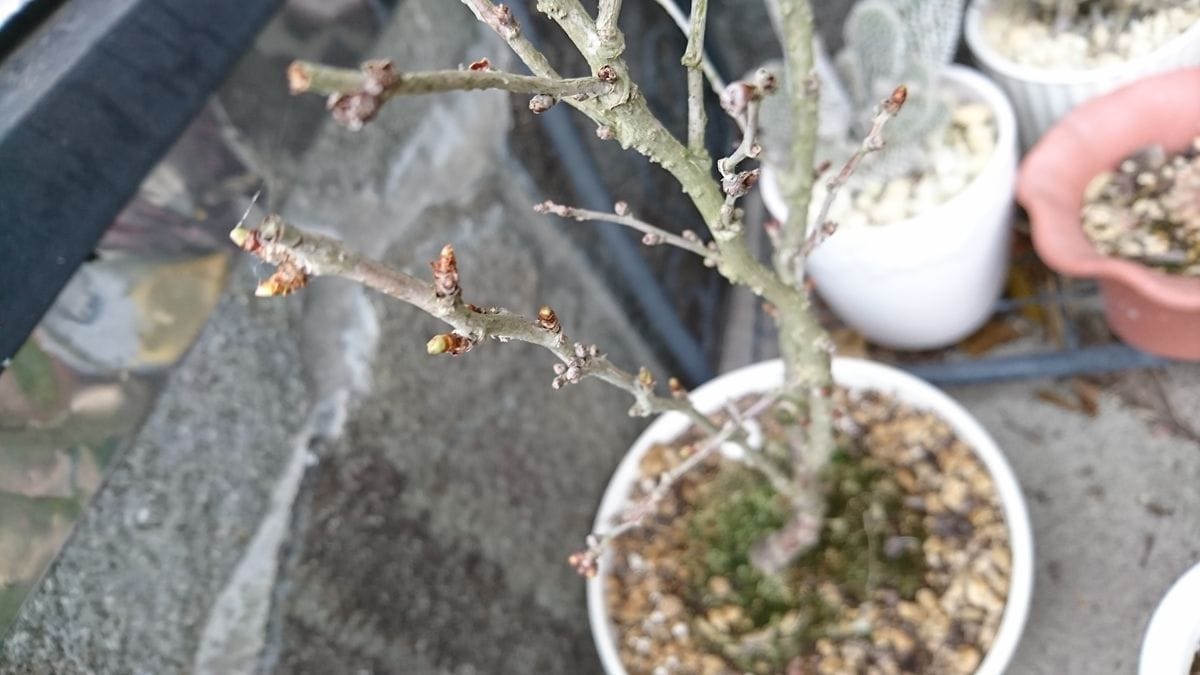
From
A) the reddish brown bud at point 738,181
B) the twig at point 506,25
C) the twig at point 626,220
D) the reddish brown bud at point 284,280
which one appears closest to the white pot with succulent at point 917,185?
the twig at point 626,220

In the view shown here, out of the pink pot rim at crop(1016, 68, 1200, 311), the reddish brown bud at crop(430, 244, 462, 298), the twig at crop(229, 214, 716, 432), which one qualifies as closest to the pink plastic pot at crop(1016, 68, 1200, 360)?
the pink pot rim at crop(1016, 68, 1200, 311)

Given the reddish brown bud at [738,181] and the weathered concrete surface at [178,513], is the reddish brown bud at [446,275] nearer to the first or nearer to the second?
the reddish brown bud at [738,181]

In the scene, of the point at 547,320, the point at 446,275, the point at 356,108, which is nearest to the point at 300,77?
the point at 356,108

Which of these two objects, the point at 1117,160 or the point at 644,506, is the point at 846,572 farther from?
the point at 1117,160

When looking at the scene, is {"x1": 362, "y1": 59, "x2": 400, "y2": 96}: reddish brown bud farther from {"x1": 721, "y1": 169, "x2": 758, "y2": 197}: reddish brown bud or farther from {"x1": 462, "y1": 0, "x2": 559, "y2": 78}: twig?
{"x1": 721, "y1": 169, "x2": 758, "y2": 197}: reddish brown bud

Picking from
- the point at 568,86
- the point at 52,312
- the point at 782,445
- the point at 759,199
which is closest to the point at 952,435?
the point at 782,445
